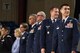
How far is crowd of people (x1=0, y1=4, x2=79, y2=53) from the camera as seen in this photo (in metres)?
8.44

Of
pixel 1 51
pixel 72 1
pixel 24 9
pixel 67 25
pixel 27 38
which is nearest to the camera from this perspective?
pixel 67 25

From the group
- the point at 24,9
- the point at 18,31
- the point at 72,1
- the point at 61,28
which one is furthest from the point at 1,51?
the point at 24,9

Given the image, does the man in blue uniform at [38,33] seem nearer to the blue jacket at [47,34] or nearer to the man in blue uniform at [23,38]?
the blue jacket at [47,34]

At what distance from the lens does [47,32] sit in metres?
9.15

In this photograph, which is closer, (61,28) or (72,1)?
(61,28)

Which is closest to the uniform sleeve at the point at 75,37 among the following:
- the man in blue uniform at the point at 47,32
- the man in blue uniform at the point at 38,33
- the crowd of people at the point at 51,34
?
the crowd of people at the point at 51,34

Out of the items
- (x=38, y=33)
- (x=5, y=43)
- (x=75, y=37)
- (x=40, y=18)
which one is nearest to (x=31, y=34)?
(x=38, y=33)

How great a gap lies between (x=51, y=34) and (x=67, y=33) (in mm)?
699

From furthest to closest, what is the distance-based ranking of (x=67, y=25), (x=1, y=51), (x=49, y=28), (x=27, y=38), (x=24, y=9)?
1. (x=24, y=9)
2. (x=1, y=51)
3. (x=27, y=38)
4. (x=49, y=28)
5. (x=67, y=25)

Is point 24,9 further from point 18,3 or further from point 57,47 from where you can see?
point 57,47

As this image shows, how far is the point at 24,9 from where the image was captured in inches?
945

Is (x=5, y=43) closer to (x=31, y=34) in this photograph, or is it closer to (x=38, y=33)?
(x=31, y=34)

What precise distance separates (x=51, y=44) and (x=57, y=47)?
0.31 metres

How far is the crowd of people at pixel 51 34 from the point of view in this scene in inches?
332
